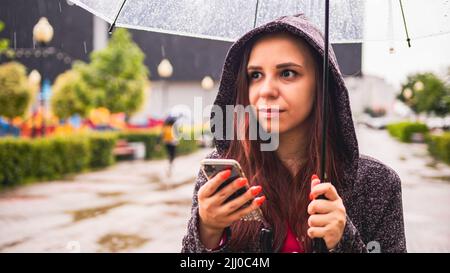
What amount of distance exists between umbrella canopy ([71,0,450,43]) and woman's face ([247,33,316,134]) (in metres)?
0.40

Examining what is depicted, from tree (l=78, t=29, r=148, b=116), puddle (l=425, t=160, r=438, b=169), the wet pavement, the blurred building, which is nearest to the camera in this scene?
the wet pavement

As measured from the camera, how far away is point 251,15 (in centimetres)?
204

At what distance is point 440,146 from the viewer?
17.2 m

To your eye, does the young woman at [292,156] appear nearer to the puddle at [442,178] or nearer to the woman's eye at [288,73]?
the woman's eye at [288,73]

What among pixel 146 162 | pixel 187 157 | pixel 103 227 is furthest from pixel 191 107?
pixel 103 227

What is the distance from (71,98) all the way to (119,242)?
1125 centimetres

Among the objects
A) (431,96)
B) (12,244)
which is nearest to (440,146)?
(431,96)

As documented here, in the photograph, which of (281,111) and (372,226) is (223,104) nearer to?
(281,111)

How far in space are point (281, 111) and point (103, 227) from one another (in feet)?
18.8

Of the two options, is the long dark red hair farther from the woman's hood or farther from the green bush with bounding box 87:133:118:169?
the green bush with bounding box 87:133:118:169

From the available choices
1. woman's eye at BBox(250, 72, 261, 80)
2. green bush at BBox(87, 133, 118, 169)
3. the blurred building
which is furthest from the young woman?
the blurred building

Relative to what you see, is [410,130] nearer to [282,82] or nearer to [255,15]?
[255,15]

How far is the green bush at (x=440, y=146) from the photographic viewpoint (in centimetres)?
1598

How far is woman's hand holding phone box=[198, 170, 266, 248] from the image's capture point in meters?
1.30
